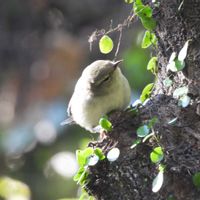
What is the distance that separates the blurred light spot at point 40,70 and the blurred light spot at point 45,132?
66cm

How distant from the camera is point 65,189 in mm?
7043

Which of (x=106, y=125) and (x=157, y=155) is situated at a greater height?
(x=106, y=125)

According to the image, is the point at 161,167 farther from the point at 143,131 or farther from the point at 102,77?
the point at 102,77

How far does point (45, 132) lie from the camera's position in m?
7.72

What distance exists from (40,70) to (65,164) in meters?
1.77

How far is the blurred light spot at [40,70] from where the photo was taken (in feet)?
27.0

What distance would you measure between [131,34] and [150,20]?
398 cm

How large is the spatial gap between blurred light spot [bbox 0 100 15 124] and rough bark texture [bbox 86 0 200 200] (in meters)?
4.46

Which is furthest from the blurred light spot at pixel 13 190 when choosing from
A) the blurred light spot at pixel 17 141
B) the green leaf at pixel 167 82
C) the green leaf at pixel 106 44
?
the green leaf at pixel 167 82

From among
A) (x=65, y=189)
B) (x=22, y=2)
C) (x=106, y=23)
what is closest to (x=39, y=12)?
(x=22, y=2)

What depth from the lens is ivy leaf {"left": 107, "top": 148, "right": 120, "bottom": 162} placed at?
11.2ft

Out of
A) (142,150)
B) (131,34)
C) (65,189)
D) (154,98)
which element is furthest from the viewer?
(131,34)

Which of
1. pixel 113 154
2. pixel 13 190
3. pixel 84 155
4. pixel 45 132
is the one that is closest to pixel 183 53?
pixel 113 154

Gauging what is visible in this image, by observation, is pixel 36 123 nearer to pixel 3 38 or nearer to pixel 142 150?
pixel 3 38
